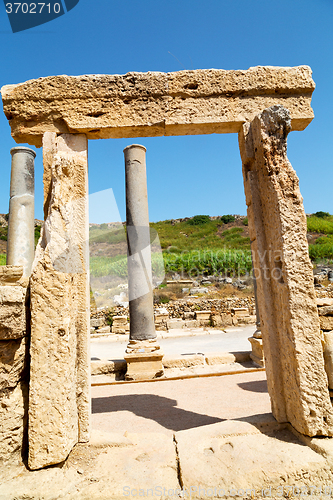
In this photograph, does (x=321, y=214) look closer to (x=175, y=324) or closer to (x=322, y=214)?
(x=322, y=214)

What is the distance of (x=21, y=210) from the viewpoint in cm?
745

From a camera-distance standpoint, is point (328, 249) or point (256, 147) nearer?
point (256, 147)

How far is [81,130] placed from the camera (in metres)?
3.22

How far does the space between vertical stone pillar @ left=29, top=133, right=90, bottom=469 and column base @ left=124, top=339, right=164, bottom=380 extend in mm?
3508

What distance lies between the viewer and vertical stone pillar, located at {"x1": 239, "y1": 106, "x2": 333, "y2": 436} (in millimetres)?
2572

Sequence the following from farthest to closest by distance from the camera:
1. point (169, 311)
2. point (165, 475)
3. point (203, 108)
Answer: point (169, 311)
point (203, 108)
point (165, 475)

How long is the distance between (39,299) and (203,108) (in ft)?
8.44

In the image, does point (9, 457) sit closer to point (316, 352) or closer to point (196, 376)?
point (316, 352)

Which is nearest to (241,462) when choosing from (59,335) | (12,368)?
(59,335)

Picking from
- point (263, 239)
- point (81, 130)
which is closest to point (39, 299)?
point (81, 130)

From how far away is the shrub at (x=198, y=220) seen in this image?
53.2 metres

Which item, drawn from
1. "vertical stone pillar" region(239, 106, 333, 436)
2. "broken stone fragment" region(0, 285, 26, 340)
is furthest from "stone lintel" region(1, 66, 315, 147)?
"broken stone fragment" region(0, 285, 26, 340)

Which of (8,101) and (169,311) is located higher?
(8,101)

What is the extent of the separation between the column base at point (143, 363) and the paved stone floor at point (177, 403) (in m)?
0.29
